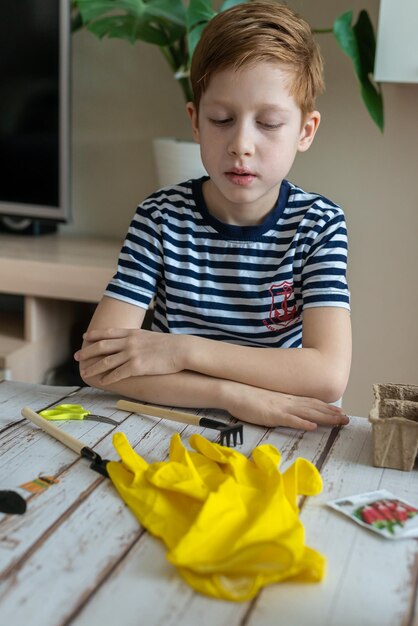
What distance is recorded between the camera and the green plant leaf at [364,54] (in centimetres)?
203

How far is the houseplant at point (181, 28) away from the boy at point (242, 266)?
0.66m

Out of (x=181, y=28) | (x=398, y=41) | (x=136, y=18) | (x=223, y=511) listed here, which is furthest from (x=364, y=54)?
(x=223, y=511)

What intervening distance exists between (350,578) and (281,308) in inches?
29.6

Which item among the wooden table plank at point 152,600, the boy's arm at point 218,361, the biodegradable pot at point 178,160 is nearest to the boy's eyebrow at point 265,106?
the boy's arm at point 218,361

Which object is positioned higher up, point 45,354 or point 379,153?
point 379,153

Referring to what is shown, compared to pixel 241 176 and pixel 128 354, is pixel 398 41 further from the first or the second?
pixel 128 354

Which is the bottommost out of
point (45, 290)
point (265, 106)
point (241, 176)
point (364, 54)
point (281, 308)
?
point (45, 290)

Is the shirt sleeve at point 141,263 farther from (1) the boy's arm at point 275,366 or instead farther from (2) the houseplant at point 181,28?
(2) the houseplant at point 181,28

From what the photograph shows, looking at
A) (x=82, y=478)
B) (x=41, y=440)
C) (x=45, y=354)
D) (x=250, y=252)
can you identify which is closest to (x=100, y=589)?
(x=82, y=478)

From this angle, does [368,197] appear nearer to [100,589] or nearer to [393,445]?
[393,445]

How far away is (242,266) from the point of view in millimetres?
1428

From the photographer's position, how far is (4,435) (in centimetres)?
104

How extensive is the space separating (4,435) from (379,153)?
1575mm

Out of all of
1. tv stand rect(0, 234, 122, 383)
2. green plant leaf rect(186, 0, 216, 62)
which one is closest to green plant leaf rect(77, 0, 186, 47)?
green plant leaf rect(186, 0, 216, 62)
